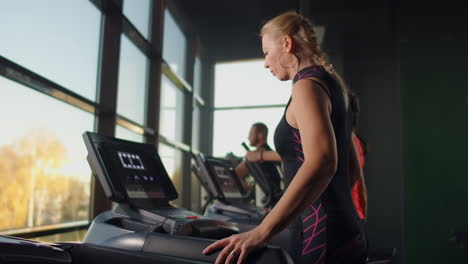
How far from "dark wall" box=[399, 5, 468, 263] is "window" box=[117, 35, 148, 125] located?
8.54 ft

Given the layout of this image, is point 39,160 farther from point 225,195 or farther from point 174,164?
point 174,164

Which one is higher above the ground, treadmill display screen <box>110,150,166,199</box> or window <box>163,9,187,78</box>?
window <box>163,9,187,78</box>

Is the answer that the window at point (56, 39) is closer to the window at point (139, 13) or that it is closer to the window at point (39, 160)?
the window at point (39, 160)

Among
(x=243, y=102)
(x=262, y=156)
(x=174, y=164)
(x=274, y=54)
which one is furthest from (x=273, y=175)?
(x=243, y=102)

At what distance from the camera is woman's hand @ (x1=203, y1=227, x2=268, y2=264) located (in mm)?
833

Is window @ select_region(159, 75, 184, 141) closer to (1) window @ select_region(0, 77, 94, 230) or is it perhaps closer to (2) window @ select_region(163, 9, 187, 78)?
(2) window @ select_region(163, 9, 187, 78)

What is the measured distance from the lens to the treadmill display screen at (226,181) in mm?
2492

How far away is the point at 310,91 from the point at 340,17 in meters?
3.57

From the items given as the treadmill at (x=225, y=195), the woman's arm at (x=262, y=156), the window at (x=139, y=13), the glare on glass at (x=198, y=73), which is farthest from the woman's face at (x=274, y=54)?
the glare on glass at (x=198, y=73)

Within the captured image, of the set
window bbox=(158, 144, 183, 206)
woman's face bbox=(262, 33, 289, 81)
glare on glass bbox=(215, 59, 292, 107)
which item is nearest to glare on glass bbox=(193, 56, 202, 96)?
glare on glass bbox=(215, 59, 292, 107)

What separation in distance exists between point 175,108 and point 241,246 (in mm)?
4826

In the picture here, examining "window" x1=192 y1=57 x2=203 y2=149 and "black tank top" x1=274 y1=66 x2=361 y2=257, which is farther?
"window" x1=192 y1=57 x2=203 y2=149

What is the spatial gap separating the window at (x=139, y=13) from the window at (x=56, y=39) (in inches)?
25.3

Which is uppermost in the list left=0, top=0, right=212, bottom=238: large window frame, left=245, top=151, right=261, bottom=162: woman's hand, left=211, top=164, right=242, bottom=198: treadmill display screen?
left=0, top=0, right=212, bottom=238: large window frame
